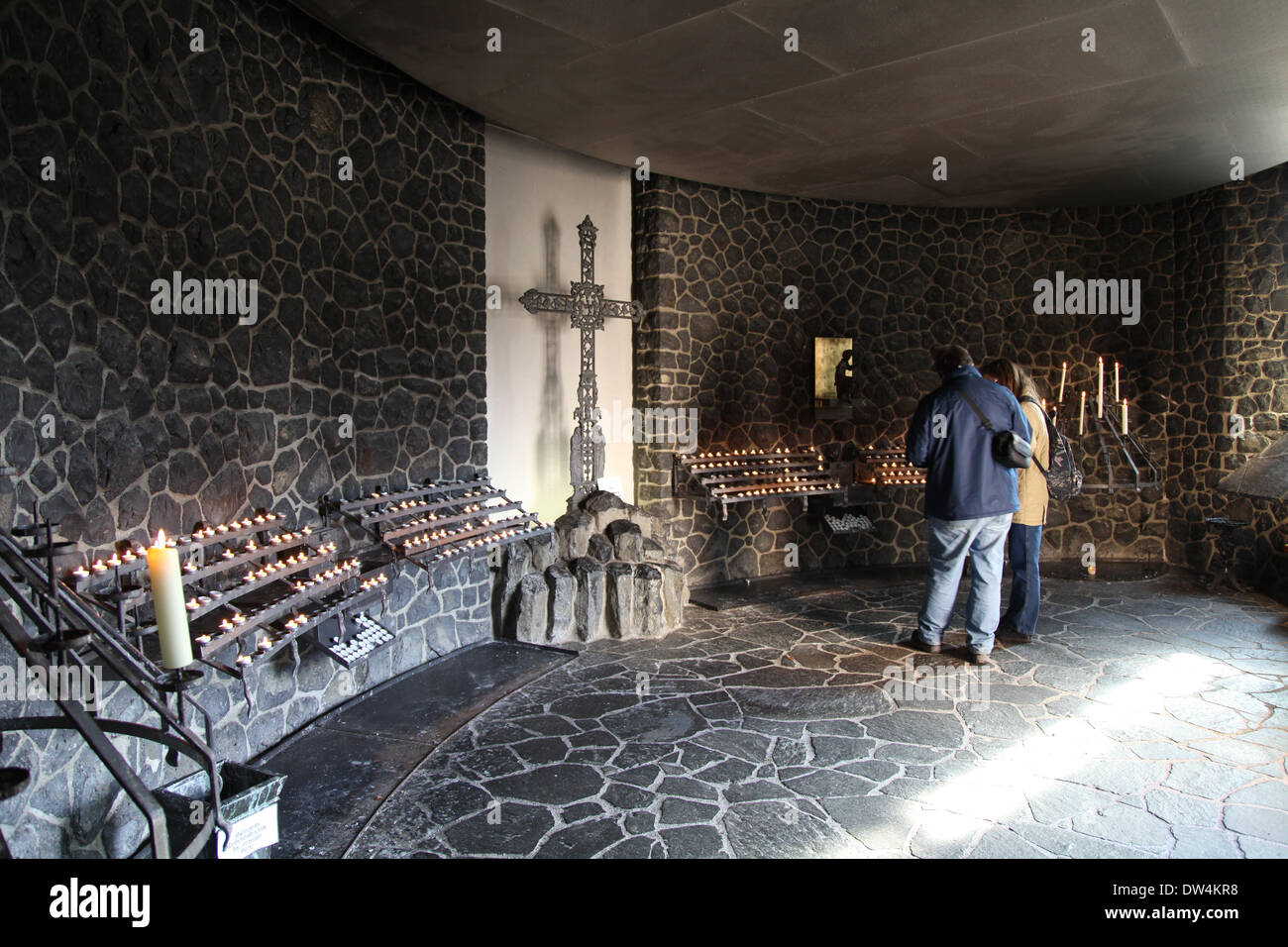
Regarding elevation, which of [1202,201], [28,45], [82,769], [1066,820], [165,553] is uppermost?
[1202,201]

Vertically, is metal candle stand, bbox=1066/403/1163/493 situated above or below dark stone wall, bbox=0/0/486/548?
below

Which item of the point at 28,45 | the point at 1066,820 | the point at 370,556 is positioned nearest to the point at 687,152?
the point at 370,556

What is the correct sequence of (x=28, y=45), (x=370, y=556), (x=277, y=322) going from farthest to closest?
1. (x=370, y=556)
2. (x=277, y=322)
3. (x=28, y=45)

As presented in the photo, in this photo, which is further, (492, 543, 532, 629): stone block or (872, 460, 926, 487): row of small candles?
(872, 460, 926, 487): row of small candles

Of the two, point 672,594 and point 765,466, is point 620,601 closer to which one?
point 672,594

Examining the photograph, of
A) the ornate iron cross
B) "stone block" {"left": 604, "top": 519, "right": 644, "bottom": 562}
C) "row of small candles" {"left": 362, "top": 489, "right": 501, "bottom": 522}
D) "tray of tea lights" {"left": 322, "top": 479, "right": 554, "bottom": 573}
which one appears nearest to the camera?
"tray of tea lights" {"left": 322, "top": 479, "right": 554, "bottom": 573}

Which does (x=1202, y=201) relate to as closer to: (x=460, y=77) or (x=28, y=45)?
(x=460, y=77)

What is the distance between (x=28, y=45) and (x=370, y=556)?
131 inches

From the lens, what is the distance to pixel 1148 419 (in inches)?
393

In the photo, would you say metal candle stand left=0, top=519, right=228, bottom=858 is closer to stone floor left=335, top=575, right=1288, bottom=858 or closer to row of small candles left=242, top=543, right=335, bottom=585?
row of small candles left=242, top=543, right=335, bottom=585

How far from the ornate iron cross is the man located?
2900 millimetres

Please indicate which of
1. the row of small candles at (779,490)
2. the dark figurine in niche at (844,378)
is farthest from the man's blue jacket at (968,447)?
the dark figurine in niche at (844,378)

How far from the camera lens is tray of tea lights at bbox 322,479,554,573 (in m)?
5.46

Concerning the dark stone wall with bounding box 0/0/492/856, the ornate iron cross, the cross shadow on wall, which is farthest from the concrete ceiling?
the ornate iron cross
